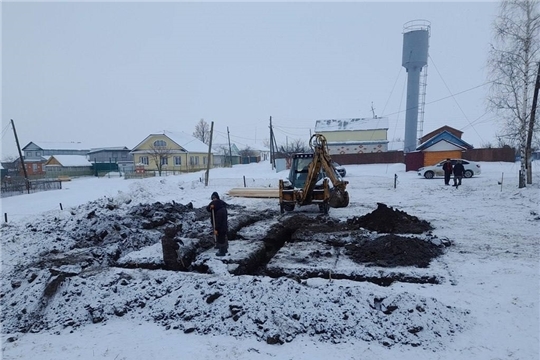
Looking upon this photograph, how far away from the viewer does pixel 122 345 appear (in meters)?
4.11

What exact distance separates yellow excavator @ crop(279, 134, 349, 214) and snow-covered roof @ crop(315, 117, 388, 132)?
37.5 m

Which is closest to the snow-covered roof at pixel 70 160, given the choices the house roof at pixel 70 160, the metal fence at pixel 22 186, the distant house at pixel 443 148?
the house roof at pixel 70 160

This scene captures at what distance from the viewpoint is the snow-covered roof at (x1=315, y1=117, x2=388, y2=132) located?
155ft

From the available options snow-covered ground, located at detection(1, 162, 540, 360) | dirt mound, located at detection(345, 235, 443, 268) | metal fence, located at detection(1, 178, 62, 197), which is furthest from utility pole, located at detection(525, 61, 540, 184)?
metal fence, located at detection(1, 178, 62, 197)

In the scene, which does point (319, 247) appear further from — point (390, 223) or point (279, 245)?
point (390, 223)

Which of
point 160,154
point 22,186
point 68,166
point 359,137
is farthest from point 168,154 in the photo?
point 359,137

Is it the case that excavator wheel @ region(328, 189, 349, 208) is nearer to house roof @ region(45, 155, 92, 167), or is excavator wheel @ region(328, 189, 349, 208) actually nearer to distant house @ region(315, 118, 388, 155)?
distant house @ region(315, 118, 388, 155)

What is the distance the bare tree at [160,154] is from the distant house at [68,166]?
11.8 meters

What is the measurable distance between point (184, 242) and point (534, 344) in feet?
20.8

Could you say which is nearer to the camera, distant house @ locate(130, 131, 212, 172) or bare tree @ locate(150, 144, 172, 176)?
bare tree @ locate(150, 144, 172, 176)

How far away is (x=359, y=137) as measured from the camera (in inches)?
1853

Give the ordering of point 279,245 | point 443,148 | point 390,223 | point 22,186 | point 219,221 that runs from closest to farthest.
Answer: point 219,221, point 279,245, point 390,223, point 22,186, point 443,148

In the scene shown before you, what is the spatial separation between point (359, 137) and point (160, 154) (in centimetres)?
2817

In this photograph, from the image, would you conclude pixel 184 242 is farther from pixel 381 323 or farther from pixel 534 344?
pixel 534 344
